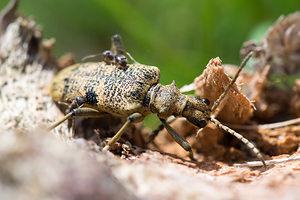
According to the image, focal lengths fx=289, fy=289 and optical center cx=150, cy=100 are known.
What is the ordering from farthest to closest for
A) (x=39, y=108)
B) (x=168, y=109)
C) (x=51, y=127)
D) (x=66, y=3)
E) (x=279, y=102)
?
(x=66, y=3) → (x=279, y=102) → (x=39, y=108) → (x=168, y=109) → (x=51, y=127)

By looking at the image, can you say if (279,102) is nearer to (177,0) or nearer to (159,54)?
(159,54)

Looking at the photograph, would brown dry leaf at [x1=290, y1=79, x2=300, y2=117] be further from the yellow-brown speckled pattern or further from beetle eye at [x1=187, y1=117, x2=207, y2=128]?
the yellow-brown speckled pattern

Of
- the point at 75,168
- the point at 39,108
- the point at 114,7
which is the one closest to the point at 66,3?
the point at 114,7

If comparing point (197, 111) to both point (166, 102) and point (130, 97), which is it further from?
point (130, 97)

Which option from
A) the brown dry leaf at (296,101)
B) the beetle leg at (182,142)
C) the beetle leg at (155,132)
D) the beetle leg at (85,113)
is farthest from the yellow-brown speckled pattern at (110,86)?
the brown dry leaf at (296,101)

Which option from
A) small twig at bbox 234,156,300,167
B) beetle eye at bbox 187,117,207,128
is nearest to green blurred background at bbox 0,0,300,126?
beetle eye at bbox 187,117,207,128

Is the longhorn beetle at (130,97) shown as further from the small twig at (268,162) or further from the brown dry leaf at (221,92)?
the small twig at (268,162)
